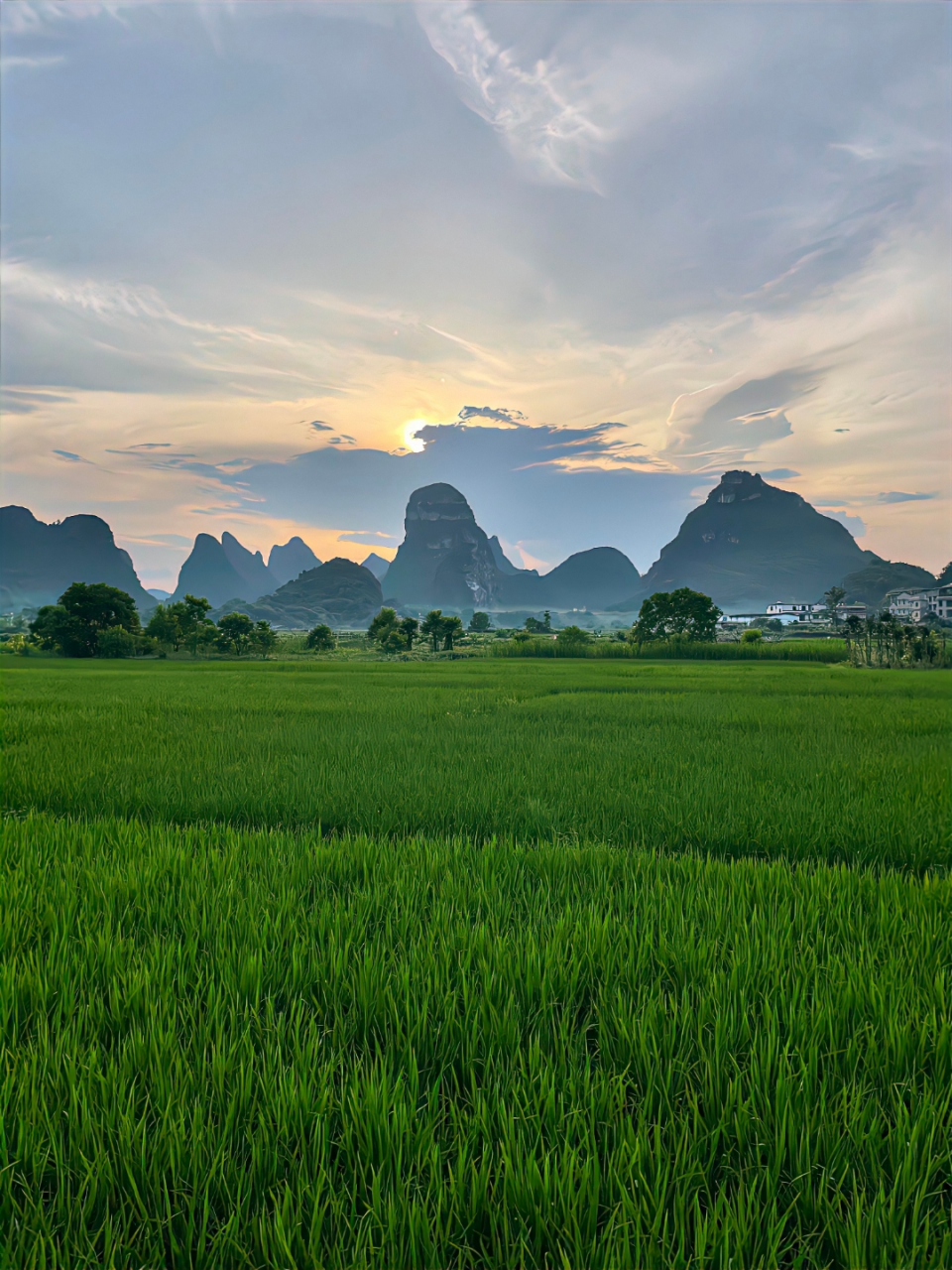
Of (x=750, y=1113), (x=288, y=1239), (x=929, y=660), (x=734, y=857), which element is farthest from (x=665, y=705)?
(x=929, y=660)

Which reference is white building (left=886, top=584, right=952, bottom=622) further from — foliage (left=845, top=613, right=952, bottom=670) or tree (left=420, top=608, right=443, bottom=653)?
tree (left=420, top=608, right=443, bottom=653)

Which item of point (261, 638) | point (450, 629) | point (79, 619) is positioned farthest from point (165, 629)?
point (450, 629)

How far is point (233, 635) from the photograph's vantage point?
5166 centimetres

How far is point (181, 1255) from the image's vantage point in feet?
3.49

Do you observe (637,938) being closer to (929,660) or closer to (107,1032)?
(107,1032)

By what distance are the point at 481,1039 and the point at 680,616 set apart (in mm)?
58199

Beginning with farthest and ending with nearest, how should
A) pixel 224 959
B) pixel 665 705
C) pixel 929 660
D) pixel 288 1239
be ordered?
pixel 929 660 → pixel 665 705 → pixel 224 959 → pixel 288 1239

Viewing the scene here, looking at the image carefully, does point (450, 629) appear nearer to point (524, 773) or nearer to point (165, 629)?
point (165, 629)

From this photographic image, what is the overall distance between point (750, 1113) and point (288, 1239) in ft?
3.76

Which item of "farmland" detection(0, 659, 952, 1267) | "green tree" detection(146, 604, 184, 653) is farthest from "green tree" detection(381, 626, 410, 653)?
"farmland" detection(0, 659, 952, 1267)

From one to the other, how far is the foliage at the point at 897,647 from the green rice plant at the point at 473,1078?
117 feet

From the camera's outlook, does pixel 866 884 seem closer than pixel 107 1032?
No

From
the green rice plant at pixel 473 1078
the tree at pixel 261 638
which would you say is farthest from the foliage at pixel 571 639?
the green rice plant at pixel 473 1078

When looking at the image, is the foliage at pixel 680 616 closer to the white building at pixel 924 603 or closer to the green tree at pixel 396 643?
the green tree at pixel 396 643
